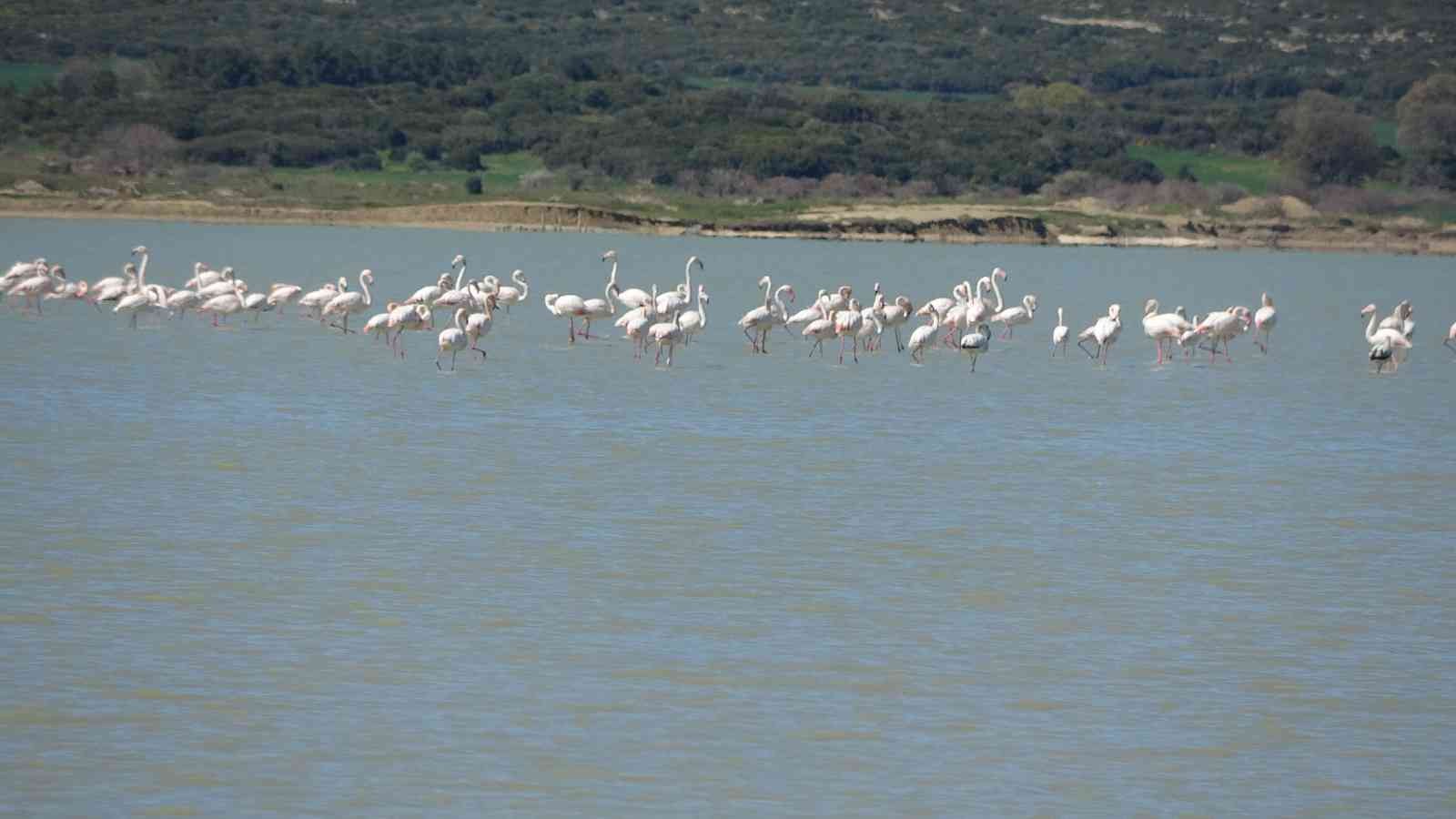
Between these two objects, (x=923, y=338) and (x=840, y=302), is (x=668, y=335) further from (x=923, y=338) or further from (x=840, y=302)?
(x=840, y=302)

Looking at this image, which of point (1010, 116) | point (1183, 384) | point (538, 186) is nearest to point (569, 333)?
point (1183, 384)

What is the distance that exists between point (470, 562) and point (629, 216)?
45.6 m

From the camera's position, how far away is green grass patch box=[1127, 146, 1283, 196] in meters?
73.0

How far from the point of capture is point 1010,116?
81312 mm

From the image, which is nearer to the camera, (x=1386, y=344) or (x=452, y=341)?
(x=452, y=341)

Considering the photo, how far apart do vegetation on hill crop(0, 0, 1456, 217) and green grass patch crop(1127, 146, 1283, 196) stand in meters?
0.18

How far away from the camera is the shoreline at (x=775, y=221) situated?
58.2 m

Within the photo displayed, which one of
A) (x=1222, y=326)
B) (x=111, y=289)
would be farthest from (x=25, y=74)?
(x=1222, y=326)

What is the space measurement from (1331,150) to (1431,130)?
331 inches

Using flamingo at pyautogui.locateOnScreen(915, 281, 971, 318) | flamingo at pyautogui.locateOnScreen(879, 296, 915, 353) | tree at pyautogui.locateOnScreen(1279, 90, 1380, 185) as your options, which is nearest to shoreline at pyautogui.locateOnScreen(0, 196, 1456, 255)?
tree at pyautogui.locateOnScreen(1279, 90, 1380, 185)

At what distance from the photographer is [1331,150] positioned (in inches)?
2805

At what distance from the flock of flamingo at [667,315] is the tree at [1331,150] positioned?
41.1m

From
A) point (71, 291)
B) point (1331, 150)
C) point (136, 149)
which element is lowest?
point (71, 291)

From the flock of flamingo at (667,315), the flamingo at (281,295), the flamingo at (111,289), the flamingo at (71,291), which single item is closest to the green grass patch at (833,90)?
the flock of flamingo at (667,315)
